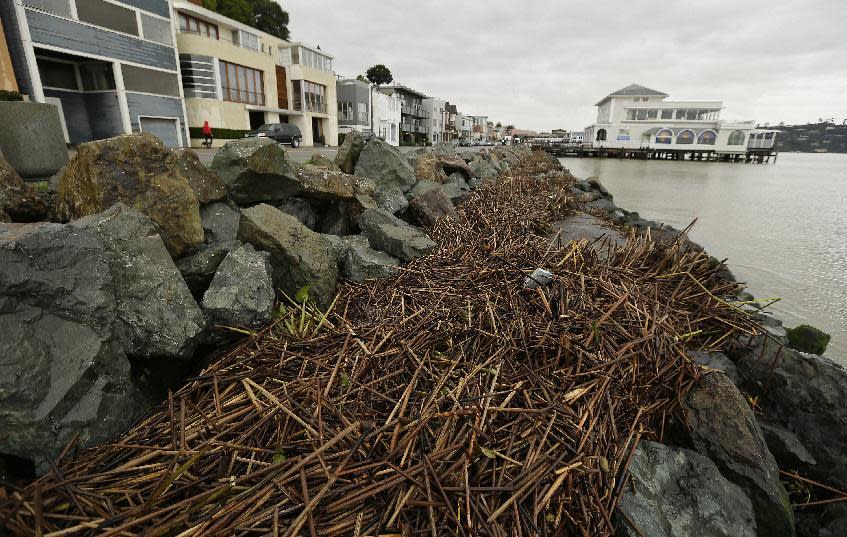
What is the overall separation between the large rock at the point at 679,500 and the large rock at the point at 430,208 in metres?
3.75

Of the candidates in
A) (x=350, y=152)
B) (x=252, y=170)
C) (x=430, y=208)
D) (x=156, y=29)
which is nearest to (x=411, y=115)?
(x=156, y=29)

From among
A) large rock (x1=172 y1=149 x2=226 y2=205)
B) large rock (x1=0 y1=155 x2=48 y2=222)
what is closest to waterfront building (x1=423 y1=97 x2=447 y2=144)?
large rock (x1=172 y1=149 x2=226 y2=205)

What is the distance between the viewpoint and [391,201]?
5.46 metres

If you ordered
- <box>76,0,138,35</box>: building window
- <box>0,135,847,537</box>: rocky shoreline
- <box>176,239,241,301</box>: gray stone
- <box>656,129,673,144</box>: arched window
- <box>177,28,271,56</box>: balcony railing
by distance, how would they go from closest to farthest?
<box>0,135,847,537</box>: rocky shoreline < <box>176,239,241,301</box>: gray stone < <box>76,0,138,35</box>: building window < <box>177,28,271,56</box>: balcony railing < <box>656,129,673,144</box>: arched window

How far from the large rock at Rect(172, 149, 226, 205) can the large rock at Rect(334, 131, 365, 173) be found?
10.3 ft

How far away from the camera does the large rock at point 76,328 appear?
5.67 ft

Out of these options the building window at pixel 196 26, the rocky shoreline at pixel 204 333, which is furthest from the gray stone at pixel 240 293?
the building window at pixel 196 26

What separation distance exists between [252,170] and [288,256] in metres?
1.46

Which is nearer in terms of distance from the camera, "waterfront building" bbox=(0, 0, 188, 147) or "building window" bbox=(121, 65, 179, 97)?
"waterfront building" bbox=(0, 0, 188, 147)

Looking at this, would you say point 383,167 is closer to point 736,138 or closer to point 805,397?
point 805,397

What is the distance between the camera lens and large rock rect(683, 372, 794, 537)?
215cm

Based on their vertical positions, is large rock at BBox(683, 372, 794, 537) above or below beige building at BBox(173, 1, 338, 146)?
below

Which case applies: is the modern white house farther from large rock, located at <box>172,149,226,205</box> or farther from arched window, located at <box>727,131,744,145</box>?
large rock, located at <box>172,149,226,205</box>

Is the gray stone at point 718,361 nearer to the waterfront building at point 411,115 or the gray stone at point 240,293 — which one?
the gray stone at point 240,293
